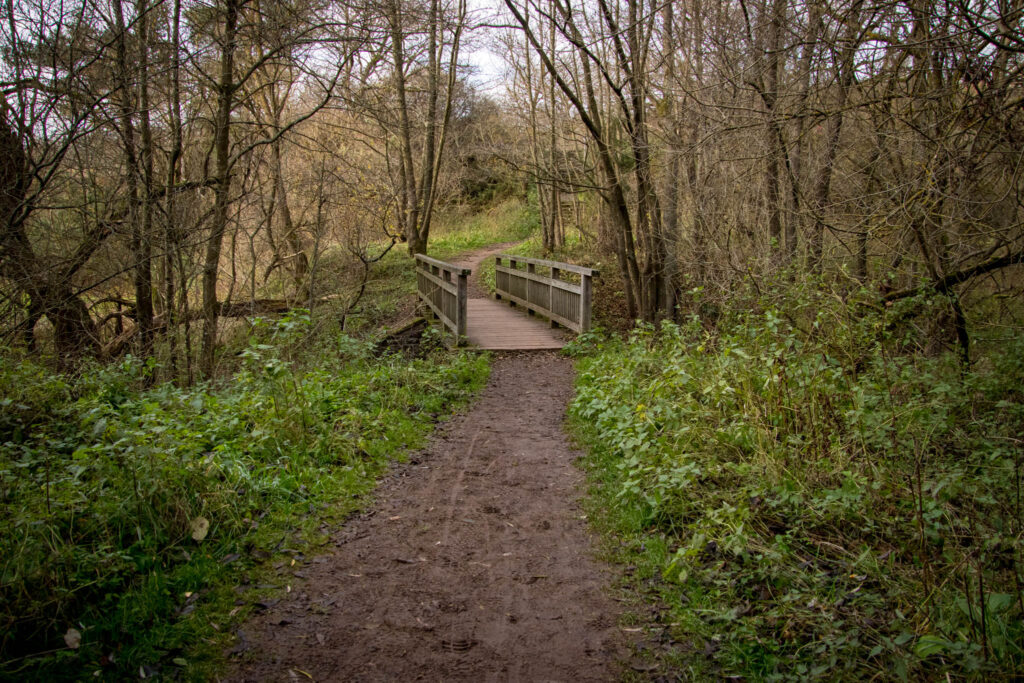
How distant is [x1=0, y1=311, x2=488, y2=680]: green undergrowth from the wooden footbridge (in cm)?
437

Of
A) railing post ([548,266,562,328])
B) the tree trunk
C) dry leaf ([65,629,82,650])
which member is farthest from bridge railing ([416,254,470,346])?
dry leaf ([65,629,82,650])

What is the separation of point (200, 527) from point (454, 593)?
4.79ft

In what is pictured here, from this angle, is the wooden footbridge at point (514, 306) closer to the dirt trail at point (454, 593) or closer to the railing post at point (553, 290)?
the railing post at point (553, 290)

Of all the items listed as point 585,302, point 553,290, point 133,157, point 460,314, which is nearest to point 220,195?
point 133,157

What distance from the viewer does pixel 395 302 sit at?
54.6 feet

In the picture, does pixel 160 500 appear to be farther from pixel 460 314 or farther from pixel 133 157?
pixel 460 314

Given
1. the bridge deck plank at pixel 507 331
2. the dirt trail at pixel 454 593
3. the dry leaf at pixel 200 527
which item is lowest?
the dirt trail at pixel 454 593

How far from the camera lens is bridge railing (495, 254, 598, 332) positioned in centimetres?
1118

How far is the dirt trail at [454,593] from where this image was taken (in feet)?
9.71

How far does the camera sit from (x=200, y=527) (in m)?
3.81

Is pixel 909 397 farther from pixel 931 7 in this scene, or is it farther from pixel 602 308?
pixel 602 308

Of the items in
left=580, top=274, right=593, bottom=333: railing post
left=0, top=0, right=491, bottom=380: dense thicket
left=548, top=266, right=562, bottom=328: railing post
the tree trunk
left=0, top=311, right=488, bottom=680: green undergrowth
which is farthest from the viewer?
left=548, top=266, right=562, bottom=328: railing post

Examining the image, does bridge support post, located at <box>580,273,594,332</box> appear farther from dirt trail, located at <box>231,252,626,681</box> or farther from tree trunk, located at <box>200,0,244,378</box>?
dirt trail, located at <box>231,252,626,681</box>

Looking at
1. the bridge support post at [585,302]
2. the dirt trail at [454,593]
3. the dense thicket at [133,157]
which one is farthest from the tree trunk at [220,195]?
the bridge support post at [585,302]
